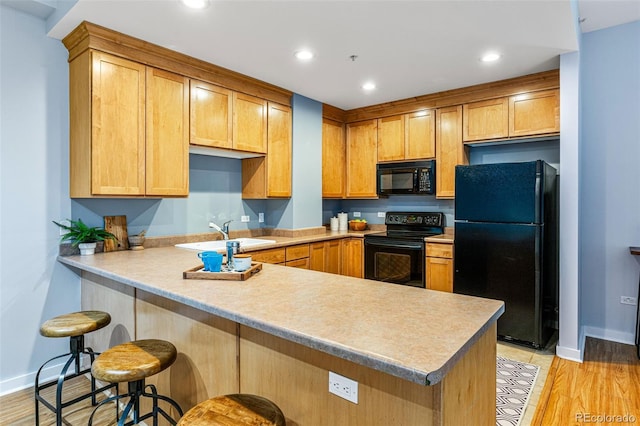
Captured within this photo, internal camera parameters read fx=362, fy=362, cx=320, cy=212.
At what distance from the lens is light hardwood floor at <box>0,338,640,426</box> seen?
2248 millimetres

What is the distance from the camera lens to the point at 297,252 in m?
3.89

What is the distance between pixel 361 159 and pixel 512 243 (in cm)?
230

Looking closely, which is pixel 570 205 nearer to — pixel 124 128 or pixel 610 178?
pixel 610 178

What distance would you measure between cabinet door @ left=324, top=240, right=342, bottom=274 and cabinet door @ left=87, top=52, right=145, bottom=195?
216cm

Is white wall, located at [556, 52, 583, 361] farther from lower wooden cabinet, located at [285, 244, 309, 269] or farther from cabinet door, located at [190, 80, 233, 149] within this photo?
cabinet door, located at [190, 80, 233, 149]

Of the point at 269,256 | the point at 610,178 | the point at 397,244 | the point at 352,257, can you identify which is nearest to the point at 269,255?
the point at 269,256

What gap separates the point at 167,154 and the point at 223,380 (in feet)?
6.77

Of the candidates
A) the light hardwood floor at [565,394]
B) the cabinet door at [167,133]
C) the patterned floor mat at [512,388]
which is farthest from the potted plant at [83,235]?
the patterned floor mat at [512,388]

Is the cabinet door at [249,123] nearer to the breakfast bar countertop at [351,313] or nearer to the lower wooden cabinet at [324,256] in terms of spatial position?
the lower wooden cabinet at [324,256]

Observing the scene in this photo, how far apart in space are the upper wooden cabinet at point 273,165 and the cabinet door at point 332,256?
78 centimetres

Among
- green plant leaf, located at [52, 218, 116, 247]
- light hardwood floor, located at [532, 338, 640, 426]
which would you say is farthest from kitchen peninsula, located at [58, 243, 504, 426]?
light hardwood floor, located at [532, 338, 640, 426]

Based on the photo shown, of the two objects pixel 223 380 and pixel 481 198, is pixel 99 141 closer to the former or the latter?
pixel 223 380

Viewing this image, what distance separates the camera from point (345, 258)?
457 centimetres

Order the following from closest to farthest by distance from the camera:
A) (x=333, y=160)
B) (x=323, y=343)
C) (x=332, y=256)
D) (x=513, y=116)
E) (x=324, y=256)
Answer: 1. (x=323, y=343)
2. (x=513, y=116)
3. (x=324, y=256)
4. (x=332, y=256)
5. (x=333, y=160)
